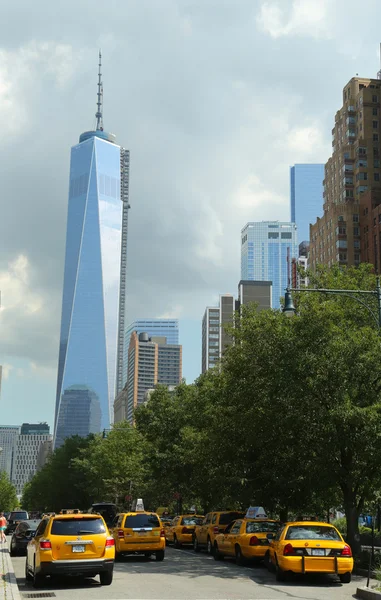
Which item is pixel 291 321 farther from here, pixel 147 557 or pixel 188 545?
pixel 188 545

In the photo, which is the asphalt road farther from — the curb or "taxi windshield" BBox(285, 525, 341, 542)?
"taxi windshield" BBox(285, 525, 341, 542)

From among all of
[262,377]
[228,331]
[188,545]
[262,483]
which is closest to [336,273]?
[228,331]

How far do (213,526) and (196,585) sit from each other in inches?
427

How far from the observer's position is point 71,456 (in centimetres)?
12044

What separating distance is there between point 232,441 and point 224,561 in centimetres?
567

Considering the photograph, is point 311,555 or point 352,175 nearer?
point 311,555

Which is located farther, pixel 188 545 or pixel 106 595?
pixel 188 545

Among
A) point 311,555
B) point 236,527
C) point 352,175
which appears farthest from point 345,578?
point 352,175

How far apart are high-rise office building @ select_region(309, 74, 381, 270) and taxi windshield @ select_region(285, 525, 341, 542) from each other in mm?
95624

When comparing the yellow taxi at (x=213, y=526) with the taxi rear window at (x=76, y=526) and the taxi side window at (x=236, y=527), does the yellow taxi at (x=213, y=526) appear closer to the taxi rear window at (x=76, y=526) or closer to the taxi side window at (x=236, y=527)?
the taxi side window at (x=236, y=527)

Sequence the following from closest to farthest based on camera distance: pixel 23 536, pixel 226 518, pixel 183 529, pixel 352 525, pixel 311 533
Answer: pixel 311 533 < pixel 352 525 < pixel 226 518 < pixel 23 536 < pixel 183 529

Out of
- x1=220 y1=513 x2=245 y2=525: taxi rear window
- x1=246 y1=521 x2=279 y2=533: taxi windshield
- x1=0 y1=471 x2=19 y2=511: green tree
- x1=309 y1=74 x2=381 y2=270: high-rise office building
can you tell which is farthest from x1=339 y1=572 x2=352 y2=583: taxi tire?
x1=0 y1=471 x2=19 y2=511: green tree

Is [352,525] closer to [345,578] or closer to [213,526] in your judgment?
[213,526]

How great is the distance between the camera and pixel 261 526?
2353 cm
